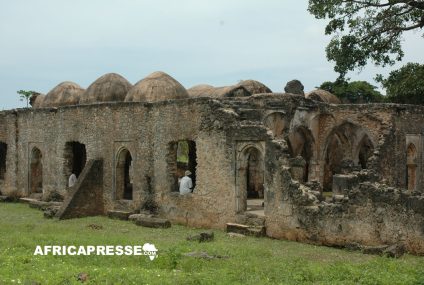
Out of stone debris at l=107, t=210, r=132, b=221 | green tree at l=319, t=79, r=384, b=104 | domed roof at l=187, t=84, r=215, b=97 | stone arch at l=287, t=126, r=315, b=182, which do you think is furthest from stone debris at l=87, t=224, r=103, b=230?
green tree at l=319, t=79, r=384, b=104

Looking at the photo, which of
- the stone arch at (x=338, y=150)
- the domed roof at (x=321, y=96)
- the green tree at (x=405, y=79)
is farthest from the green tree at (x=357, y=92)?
the green tree at (x=405, y=79)

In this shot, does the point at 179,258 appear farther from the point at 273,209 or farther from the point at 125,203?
the point at 125,203

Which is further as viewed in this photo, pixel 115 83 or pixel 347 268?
pixel 115 83

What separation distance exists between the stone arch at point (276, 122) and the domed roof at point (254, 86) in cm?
227

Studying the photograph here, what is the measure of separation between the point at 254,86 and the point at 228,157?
23.6 ft

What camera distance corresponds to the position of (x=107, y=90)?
69.8 feet

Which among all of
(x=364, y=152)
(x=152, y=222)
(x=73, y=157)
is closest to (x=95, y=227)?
(x=152, y=222)

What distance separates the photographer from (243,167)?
587 inches

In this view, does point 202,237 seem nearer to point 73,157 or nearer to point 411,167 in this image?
point 73,157

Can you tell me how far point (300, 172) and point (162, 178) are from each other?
4.42 meters

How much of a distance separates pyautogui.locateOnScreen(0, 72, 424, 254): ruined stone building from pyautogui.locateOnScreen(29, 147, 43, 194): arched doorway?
45 millimetres

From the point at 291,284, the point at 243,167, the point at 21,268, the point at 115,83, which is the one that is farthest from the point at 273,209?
the point at 115,83

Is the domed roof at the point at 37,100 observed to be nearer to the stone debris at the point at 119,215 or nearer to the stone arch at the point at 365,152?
the stone debris at the point at 119,215

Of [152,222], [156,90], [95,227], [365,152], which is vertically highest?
[156,90]
